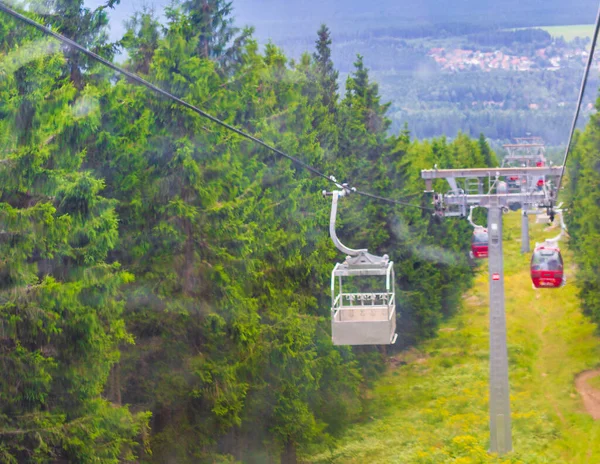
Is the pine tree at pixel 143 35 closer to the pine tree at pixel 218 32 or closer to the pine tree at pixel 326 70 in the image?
the pine tree at pixel 218 32

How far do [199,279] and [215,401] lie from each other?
246 centimetres

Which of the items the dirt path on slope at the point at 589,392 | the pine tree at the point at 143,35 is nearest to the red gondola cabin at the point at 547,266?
the dirt path on slope at the point at 589,392

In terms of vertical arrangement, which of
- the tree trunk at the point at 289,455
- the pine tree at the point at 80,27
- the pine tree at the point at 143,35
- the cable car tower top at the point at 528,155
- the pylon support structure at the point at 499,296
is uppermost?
the cable car tower top at the point at 528,155

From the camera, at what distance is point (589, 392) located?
3162 centimetres

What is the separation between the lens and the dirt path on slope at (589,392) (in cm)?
2948

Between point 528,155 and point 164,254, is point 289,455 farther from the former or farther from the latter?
point 528,155

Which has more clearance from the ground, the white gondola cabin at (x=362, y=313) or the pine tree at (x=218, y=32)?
the pine tree at (x=218, y=32)

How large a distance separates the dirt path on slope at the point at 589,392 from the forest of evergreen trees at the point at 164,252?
7.34m

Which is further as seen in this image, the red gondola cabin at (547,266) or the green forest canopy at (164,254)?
the red gondola cabin at (547,266)

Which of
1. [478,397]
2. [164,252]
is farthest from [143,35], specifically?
[478,397]

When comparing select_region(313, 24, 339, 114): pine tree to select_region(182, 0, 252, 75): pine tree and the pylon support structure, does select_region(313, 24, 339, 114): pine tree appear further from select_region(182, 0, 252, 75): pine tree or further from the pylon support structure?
select_region(182, 0, 252, 75): pine tree

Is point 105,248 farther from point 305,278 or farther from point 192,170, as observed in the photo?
point 305,278

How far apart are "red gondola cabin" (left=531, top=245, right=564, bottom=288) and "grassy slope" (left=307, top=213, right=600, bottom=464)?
407cm

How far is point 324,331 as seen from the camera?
2542 centimetres
